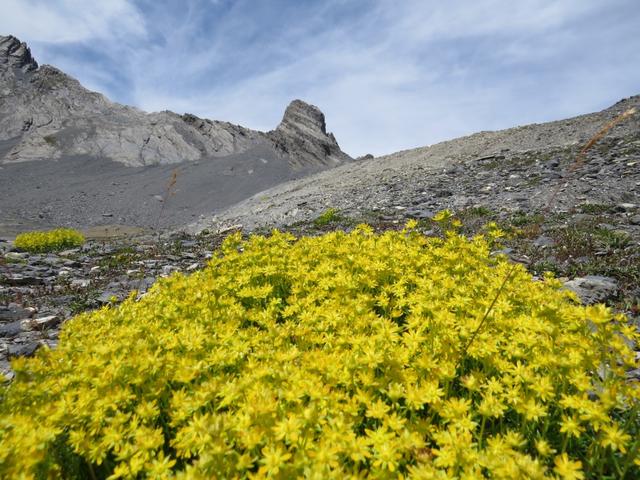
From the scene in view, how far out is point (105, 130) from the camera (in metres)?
69.2

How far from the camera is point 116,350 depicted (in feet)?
10.9

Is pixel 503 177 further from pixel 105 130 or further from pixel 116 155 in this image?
pixel 105 130

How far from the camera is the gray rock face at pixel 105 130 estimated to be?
64688mm

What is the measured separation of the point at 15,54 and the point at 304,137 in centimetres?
6773

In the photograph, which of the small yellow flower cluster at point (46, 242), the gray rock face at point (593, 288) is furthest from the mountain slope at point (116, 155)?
the gray rock face at point (593, 288)

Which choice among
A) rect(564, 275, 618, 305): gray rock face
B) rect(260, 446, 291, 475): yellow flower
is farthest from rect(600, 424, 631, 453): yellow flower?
rect(564, 275, 618, 305): gray rock face

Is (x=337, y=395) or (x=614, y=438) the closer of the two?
(x=614, y=438)

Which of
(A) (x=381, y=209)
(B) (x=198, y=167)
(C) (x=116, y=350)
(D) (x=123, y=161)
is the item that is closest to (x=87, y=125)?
(D) (x=123, y=161)

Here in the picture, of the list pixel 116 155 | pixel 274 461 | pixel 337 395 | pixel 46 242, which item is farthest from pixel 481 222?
pixel 116 155

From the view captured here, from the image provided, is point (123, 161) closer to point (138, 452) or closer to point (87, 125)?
point (87, 125)

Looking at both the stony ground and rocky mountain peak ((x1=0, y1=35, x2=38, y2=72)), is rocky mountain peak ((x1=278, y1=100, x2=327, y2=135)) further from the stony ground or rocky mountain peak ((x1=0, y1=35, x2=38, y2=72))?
rocky mountain peak ((x1=0, y1=35, x2=38, y2=72))

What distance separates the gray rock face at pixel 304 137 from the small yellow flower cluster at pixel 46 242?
5079 cm

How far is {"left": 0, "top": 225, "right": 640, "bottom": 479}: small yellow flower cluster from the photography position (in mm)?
2262

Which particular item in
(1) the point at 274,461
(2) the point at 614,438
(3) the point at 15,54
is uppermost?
(3) the point at 15,54
